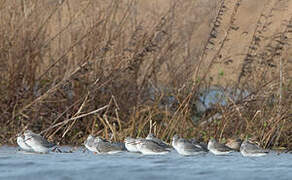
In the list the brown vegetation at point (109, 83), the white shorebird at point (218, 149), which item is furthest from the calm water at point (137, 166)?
the brown vegetation at point (109, 83)

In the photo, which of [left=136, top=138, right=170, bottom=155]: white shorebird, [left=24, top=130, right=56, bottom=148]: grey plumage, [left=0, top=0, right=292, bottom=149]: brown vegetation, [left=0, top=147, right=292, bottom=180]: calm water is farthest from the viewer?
[left=0, top=0, right=292, bottom=149]: brown vegetation

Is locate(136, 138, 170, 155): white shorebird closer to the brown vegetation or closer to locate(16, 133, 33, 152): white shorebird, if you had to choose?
the brown vegetation

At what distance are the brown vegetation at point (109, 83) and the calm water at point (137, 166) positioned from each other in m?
0.91

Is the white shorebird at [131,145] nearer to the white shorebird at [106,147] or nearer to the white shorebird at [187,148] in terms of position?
the white shorebird at [106,147]

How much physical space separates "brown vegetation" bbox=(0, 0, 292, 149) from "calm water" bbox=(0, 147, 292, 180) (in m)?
0.91

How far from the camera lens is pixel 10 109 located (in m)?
8.48

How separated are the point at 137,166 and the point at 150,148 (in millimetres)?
838

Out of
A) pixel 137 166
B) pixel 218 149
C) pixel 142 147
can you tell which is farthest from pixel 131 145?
pixel 137 166

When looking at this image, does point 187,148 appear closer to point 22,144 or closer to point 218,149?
point 218,149

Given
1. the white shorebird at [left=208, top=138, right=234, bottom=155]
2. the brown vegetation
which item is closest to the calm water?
the white shorebird at [left=208, top=138, right=234, bottom=155]

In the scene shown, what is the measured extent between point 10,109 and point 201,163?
8.67 ft

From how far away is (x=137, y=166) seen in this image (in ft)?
21.4

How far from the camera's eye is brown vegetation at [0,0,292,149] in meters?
8.44

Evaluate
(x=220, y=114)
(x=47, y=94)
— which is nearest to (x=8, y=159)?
(x=47, y=94)
